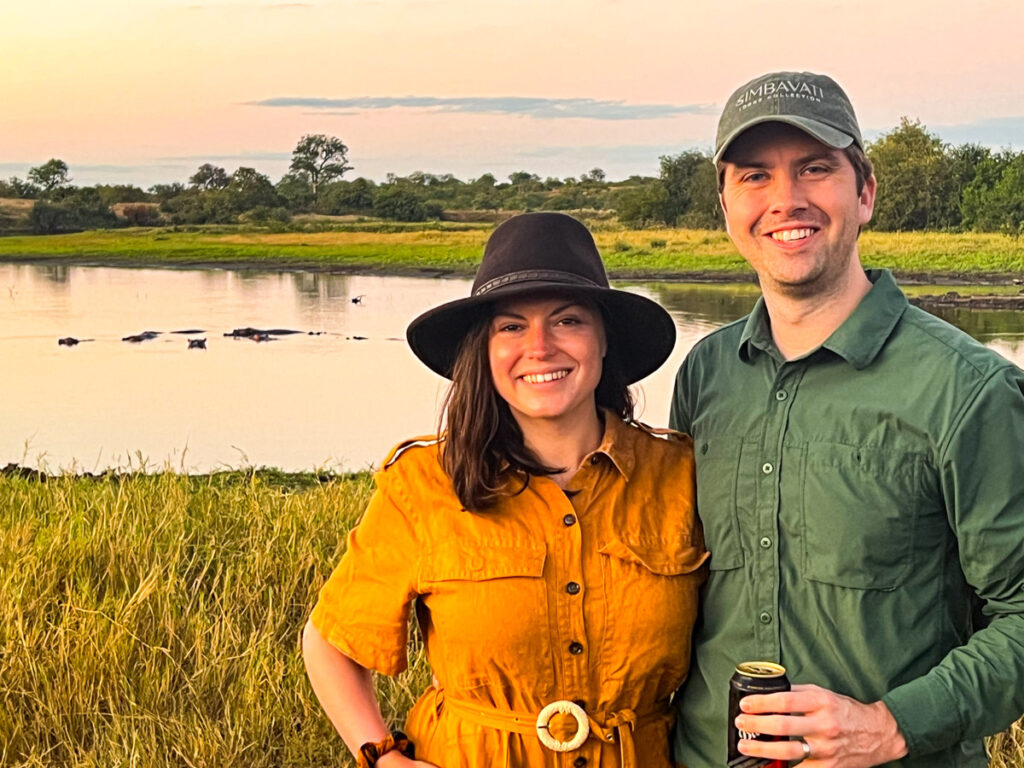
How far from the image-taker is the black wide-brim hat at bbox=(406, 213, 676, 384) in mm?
2604

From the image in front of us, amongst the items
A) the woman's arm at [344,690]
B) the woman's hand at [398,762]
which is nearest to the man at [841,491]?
the woman's hand at [398,762]

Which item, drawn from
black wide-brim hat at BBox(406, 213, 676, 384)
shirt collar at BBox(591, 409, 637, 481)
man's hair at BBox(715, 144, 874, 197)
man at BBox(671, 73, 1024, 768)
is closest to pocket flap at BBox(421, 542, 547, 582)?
shirt collar at BBox(591, 409, 637, 481)

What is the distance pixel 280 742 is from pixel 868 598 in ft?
8.31

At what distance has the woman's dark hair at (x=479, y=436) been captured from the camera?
255 centimetres

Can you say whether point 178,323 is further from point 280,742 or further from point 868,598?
point 868,598

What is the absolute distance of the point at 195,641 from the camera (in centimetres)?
457

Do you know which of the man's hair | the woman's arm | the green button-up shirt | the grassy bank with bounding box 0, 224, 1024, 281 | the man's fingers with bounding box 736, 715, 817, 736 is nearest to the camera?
the man's fingers with bounding box 736, 715, 817, 736

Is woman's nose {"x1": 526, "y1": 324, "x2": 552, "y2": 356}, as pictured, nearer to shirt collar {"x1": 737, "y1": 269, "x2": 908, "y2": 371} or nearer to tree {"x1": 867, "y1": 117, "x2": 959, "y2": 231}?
shirt collar {"x1": 737, "y1": 269, "x2": 908, "y2": 371}

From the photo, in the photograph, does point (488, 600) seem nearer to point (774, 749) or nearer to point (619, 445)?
point (619, 445)

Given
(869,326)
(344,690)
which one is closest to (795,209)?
(869,326)

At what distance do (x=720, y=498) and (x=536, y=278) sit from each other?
59 centimetres

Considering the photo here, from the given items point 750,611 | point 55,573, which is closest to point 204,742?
point 55,573

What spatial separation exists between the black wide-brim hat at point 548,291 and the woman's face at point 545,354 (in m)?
0.04

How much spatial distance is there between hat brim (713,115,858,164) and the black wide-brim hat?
44 centimetres
